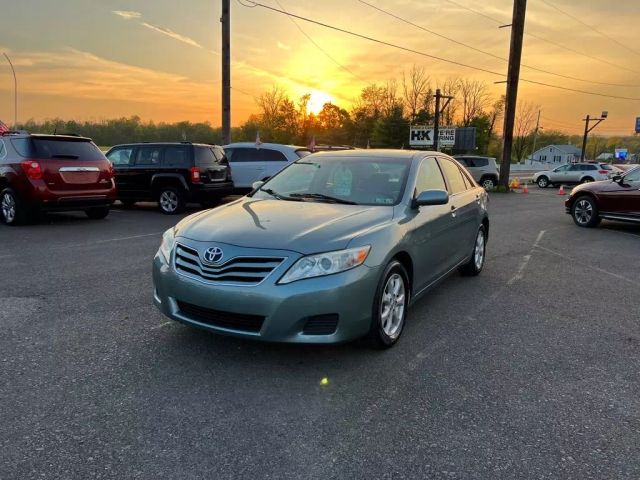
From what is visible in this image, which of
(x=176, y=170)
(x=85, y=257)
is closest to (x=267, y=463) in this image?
(x=85, y=257)

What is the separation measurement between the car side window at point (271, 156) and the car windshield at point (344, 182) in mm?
8744

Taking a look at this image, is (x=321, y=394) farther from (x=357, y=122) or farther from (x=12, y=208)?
(x=357, y=122)

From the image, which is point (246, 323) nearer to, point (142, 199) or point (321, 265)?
point (321, 265)

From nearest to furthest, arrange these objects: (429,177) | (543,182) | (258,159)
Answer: (429,177) → (258,159) → (543,182)

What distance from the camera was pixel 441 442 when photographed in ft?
9.06

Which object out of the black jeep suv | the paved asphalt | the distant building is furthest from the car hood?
the distant building

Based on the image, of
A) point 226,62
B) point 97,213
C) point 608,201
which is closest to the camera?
point 97,213

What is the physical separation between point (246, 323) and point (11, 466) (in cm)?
151

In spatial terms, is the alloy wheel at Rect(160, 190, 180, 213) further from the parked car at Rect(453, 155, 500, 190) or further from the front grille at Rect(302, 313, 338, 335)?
the parked car at Rect(453, 155, 500, 190)

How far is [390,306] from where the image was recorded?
395cm

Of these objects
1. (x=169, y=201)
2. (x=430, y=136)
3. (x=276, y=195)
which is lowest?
(x=169, y=201)

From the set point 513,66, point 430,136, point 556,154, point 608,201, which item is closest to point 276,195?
point 608,201

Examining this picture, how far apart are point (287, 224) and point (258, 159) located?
10759 mm

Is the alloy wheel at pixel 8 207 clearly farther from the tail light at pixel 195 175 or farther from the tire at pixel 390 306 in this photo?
the tire at pixel 390 306
